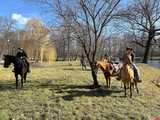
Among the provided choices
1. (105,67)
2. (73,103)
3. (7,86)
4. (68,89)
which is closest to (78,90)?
(68,89)

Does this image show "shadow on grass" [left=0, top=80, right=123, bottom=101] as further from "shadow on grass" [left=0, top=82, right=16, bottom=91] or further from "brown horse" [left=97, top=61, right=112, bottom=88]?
"brown horse" [left=97, top=61, right=112, bottom=88]

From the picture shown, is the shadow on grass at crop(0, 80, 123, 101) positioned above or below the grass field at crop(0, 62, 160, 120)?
above

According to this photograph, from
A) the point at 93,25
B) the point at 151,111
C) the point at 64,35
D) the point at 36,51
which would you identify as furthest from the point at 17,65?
the point at 36,51

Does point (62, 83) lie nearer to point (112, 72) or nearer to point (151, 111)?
point (112, 72)

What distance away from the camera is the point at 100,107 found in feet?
43.3

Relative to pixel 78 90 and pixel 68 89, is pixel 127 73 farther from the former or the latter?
pixel 68 89

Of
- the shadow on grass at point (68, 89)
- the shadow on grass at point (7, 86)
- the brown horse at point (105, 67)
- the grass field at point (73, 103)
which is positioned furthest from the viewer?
the brown horse at point (105, 67)

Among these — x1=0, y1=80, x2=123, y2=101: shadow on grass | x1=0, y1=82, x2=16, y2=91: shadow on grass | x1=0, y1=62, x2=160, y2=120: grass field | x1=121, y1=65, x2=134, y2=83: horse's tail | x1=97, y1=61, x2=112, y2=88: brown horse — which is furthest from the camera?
x1=97, y1=61, x2=112, y2=88: brown horse

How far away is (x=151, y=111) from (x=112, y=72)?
14.7 feet

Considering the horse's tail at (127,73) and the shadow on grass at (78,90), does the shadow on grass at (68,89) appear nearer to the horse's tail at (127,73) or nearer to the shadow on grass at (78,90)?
the shadow on grass at (78,90)

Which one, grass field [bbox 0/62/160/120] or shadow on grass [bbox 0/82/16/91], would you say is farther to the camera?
shadow on grass [bbox 0/82/16/91]

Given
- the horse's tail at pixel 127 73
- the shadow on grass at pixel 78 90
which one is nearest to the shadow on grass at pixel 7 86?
the shadow on grass at pixel 78 90

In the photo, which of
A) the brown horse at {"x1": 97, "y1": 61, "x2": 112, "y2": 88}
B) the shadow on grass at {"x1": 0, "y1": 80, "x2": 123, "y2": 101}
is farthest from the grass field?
the brown horse at {"x1": 97, "y1": 61, "x2": 112, "y2": 88}

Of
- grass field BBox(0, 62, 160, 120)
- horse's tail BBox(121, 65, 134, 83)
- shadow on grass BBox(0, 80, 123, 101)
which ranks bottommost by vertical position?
grass field BBox(0, 62, 160, 120)
